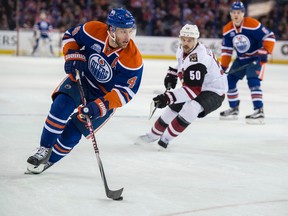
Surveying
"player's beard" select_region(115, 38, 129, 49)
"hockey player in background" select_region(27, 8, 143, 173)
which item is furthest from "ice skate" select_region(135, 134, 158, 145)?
"player's beard" select_region(115, 38, 129, 49)

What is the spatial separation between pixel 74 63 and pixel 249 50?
3.46 m

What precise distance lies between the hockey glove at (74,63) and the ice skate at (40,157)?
1.35ft

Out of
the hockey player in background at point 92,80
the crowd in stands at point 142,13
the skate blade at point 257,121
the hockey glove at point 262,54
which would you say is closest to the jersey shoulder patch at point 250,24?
the hockey glove at point 262,54

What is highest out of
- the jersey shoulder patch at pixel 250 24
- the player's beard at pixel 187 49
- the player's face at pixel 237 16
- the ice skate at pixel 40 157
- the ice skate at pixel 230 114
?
the player's beard at pixel 187 49

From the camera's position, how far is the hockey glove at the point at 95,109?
10.9 feet

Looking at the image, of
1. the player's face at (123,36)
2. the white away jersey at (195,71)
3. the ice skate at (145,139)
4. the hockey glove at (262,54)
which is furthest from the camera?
the hockey glove at (262,54)

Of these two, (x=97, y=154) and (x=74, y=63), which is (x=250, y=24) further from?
(x=97, y=154)

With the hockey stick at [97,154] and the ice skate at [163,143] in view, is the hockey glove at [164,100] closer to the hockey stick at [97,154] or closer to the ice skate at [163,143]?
the ice skate at [163,143]

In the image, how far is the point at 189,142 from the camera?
5.07 meters

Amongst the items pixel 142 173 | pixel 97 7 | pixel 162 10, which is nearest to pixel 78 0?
pixel 97 7

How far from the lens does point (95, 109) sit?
11.0 feet

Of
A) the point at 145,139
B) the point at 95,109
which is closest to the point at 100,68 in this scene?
the point at 95,109

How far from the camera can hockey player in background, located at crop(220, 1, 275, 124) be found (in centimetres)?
650

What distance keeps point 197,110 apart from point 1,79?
19.0 feet
